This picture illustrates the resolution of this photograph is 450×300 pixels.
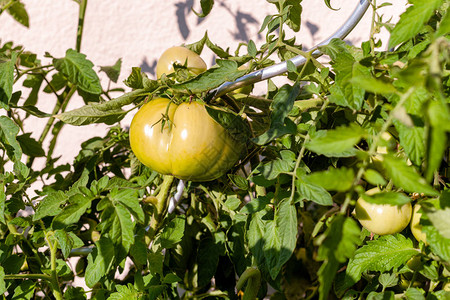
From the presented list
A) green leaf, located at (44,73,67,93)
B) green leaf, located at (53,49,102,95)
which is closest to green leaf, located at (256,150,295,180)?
green leaf, located at (53,49,102,95)

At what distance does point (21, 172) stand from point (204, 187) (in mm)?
285

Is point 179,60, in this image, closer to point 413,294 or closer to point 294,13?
point 294,13

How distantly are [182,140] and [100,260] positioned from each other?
211mm

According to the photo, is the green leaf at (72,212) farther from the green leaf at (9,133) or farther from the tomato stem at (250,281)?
the tomato stem at (250,281)

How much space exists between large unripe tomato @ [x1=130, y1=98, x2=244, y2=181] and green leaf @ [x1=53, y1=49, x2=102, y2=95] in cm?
16

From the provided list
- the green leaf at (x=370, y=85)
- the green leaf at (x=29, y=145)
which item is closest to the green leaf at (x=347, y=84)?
the green leaf at (x=370, y=85)

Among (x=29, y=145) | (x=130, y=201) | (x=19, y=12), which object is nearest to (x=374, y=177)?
(x=130, y=201)

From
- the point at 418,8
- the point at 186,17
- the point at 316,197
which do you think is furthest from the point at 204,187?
the point at 186,17

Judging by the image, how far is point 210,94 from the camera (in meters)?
0.60

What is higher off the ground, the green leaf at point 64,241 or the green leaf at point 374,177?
the green leaf at point 374,177

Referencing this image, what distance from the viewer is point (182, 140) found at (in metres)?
0.54

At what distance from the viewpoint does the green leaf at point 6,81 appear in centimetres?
62

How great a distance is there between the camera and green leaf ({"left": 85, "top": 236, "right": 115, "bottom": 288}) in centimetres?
58

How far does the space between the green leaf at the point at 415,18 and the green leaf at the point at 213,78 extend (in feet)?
0.64
